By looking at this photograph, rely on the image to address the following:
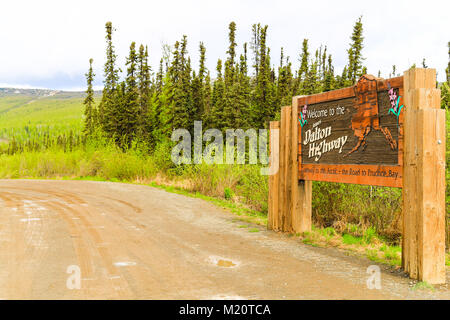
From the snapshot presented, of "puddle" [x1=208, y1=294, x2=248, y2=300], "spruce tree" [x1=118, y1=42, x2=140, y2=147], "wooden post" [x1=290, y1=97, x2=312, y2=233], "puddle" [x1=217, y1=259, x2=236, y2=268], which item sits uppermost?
"spruce tree" [x1=118, y1=42, x2=140, y2=147]

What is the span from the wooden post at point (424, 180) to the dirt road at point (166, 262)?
13.9 inches

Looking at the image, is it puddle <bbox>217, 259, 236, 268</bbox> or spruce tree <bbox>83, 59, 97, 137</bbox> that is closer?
puddle <bbox>217, 259, 236, 268</bbox>

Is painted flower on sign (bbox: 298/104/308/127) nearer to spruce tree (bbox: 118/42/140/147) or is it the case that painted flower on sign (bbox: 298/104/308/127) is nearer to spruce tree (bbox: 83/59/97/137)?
spruce tree (bbox: 118/42/140/147)

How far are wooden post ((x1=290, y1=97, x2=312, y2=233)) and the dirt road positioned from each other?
0.44m

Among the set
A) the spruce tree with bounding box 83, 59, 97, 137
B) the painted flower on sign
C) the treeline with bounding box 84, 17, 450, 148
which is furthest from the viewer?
the spruce tree with bounding box 83, 59, 97, 137

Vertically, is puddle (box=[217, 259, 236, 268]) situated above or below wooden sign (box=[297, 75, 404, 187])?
below

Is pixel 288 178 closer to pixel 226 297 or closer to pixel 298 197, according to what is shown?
pixel 298 197

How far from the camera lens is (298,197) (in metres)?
8.09

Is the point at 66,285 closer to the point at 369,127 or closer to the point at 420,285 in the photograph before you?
the point at 420,285

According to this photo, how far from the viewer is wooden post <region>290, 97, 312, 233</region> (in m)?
8.11

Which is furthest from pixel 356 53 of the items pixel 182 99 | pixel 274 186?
pixel 274 186

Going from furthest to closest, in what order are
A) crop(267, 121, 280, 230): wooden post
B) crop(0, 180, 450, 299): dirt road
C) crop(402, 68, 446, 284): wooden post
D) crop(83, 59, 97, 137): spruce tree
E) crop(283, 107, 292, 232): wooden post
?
crop(83, 59, 97, 137): spruce tree, crop(267, 121, 280, 230): wooden post, crop(283, 107, 292, 232): wooden post, crop(402, 68, 446, 284): wooden post, crop(0, 180, 450, 299): dirt road

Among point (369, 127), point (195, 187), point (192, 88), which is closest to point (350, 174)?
point (369, 127)

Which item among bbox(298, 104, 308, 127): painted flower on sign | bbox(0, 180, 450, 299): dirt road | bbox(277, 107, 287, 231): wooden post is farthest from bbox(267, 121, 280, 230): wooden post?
bbox(298, 104, 308, 127): painted flower on sign
